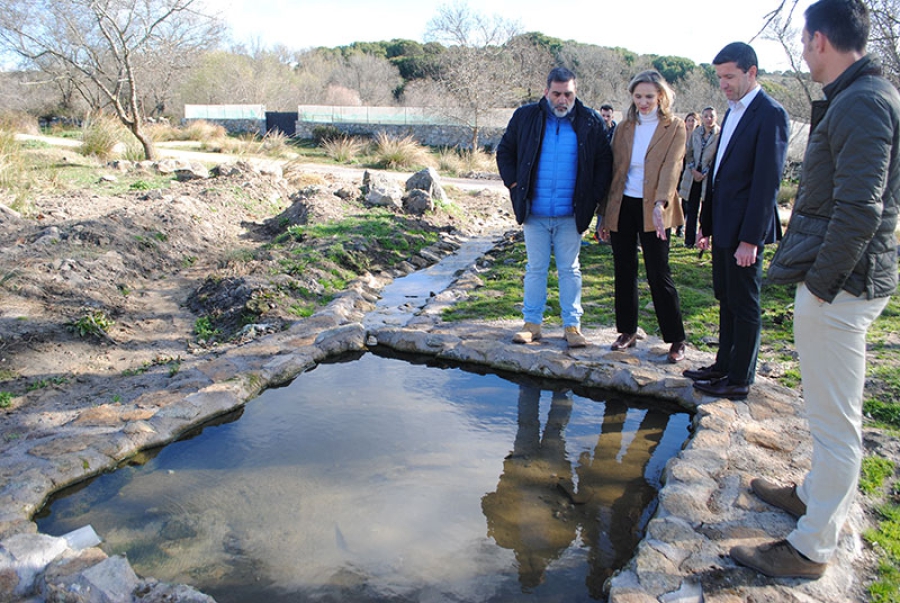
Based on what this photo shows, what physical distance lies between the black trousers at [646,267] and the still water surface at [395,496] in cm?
63

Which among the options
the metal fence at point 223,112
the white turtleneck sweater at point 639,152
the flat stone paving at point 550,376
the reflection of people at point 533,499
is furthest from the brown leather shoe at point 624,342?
the metal fence at point 223,112

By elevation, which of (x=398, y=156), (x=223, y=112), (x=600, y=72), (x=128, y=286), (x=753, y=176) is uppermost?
(x=600, y=72)

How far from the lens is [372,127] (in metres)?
27.7

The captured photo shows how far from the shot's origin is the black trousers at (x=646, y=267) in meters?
4.02

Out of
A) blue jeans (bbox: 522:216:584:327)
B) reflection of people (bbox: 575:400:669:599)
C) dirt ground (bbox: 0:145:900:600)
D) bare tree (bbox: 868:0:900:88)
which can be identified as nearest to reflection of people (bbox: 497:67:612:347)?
blue jeans (bbox: 522:216:584:327)

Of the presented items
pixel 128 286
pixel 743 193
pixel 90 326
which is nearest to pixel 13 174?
pixel 128 286

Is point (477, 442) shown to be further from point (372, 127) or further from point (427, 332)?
point (372, 127)

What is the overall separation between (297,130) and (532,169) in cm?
2402

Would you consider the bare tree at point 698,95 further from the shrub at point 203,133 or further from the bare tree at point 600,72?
the shrub at point 203,133

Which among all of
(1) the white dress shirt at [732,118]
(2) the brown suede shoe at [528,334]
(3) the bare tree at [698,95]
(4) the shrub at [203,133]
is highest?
Answer: (3) the bare tree at [698,95]

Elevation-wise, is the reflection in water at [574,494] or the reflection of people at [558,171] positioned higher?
the reflection of people at [558,171]

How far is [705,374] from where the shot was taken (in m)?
3.87

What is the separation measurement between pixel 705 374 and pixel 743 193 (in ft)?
3.71

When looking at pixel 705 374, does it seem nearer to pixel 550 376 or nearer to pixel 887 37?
pixel 550 376
